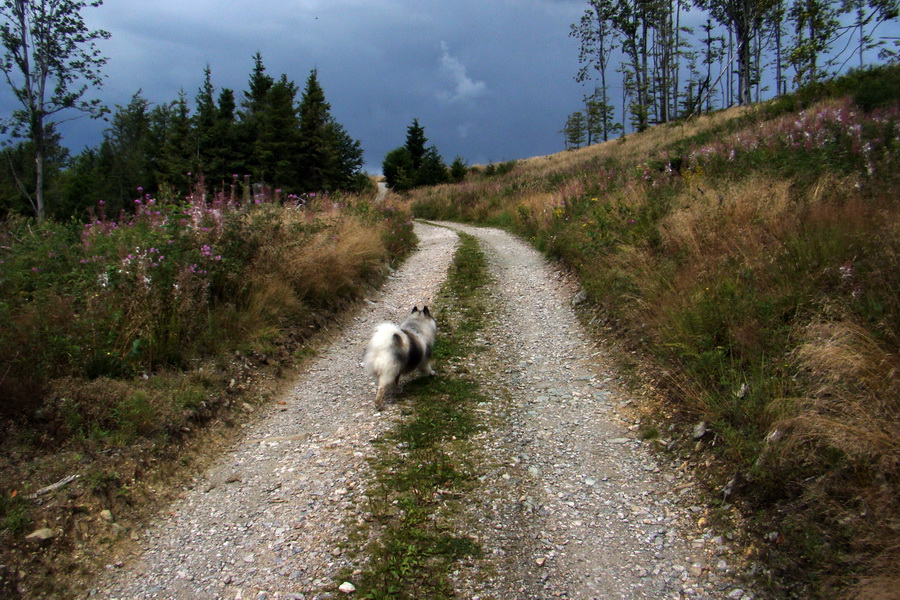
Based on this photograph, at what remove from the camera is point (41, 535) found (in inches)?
137

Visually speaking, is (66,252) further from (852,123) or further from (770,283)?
(852,123)

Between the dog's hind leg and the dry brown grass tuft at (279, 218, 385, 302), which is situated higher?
the dry brown grass tuft at (279, 218, 385, 302)

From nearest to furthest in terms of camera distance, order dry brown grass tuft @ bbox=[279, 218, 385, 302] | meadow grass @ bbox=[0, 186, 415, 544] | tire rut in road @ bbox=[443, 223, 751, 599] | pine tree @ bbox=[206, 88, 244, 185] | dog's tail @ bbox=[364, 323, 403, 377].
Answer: tire rut in road @ bbox=[443, 223, 751, 599] → meadow grass @ bbox=[0, 186, 415, 544] → dog's tail @ bbox=[364, 323, 403, 377] → dry brown grass tuft @ bbox=[279, 218, 385, 302] → pine tree @ bbox=[206, 88, 244, 185]

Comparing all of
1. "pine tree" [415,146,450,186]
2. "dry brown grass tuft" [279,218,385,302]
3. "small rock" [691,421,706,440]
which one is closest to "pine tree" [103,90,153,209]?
"pine tree" [415,146,450,186]

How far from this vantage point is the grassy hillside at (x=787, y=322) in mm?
3035

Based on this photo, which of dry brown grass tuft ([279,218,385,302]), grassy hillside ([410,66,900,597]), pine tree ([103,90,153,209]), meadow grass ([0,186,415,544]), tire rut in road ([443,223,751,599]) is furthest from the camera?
pine tree ([103,90,153,209])

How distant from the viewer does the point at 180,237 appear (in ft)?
22.4

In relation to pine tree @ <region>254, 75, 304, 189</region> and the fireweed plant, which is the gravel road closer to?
the fireweed plant

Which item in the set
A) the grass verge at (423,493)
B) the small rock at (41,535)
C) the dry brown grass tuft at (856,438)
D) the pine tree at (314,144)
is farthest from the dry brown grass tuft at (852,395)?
the pine tree at (314,144)

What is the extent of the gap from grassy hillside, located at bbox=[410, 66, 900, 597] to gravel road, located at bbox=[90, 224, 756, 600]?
1.63 ft

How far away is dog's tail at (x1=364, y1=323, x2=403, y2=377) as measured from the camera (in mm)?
5684

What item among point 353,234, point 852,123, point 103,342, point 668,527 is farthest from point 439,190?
point 668,527

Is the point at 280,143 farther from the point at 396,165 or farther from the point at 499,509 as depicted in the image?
the point at 499,509

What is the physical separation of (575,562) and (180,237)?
20.2 feet
